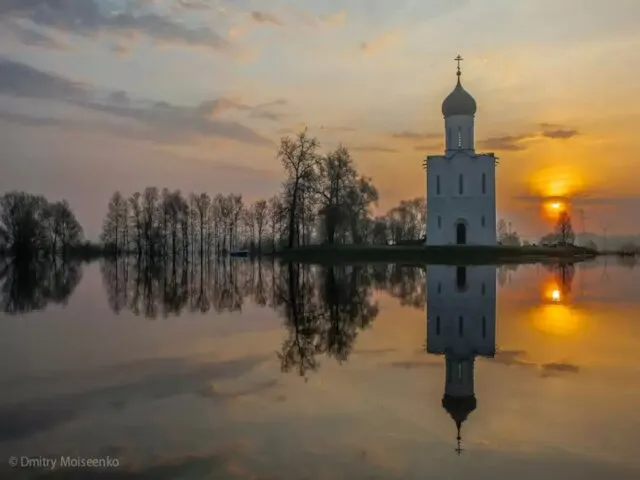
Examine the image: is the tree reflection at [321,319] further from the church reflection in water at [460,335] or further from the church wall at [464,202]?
the church wall at [464,202]

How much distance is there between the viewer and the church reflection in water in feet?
28.9

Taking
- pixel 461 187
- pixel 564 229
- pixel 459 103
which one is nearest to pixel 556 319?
pixel 461 187

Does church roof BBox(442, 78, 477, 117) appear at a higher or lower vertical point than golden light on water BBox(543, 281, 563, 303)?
higher

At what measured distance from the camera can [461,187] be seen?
62.7 metres

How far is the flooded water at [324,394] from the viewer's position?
6453 mm

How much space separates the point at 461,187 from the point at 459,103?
803 cm

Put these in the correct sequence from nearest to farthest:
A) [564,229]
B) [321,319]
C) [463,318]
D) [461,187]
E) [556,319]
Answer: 1. [463,318]
2. [321,319]
3. [556,319]
4. [461,187]
5. [564,229]

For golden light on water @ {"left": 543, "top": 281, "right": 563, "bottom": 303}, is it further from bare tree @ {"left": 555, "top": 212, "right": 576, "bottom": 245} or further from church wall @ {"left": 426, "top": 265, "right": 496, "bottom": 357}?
bare tree @ {"left": 555, "top": 212, "right": 576, "bottom": 245}

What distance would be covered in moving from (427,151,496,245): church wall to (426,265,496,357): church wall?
111 feet

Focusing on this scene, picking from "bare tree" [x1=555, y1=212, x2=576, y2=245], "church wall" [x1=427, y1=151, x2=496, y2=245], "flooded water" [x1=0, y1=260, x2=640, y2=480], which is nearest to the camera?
"flooded water" [x1=0, y1=260, x2=640, y2=480]

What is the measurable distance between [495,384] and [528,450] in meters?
2.98

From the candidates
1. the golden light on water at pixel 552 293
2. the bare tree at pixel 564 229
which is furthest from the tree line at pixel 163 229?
the golden light on water at pixel 552 293

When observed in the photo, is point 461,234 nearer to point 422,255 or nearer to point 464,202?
point 464,202

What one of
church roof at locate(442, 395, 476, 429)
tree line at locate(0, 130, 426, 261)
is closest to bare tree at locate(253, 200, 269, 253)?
tree line at locate(0, 130, 426, 261)
